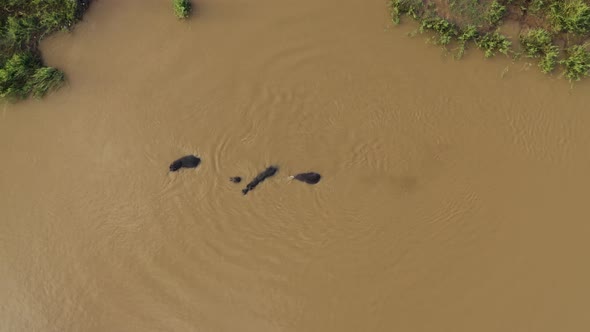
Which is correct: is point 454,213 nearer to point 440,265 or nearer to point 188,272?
point 440,265

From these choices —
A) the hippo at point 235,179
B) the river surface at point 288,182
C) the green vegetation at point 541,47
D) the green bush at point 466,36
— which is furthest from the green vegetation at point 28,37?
the green vegetation at point 541,47

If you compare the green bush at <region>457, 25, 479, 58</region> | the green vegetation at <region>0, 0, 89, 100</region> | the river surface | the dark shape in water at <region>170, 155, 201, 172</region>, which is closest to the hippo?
the river surface

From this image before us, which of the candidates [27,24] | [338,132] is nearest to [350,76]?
[338,132]

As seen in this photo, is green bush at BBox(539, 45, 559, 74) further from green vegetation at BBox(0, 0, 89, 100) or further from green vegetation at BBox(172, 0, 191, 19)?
green vegetation at BBox(0, 0, 89, 100)

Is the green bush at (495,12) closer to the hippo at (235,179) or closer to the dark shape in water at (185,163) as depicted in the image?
the hippo at (235,179)

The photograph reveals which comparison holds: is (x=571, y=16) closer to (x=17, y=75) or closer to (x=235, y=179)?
(x=235, y=179)

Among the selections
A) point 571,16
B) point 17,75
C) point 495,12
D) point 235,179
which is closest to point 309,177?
point 235,179

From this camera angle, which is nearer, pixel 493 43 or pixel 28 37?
pixel 493 43
